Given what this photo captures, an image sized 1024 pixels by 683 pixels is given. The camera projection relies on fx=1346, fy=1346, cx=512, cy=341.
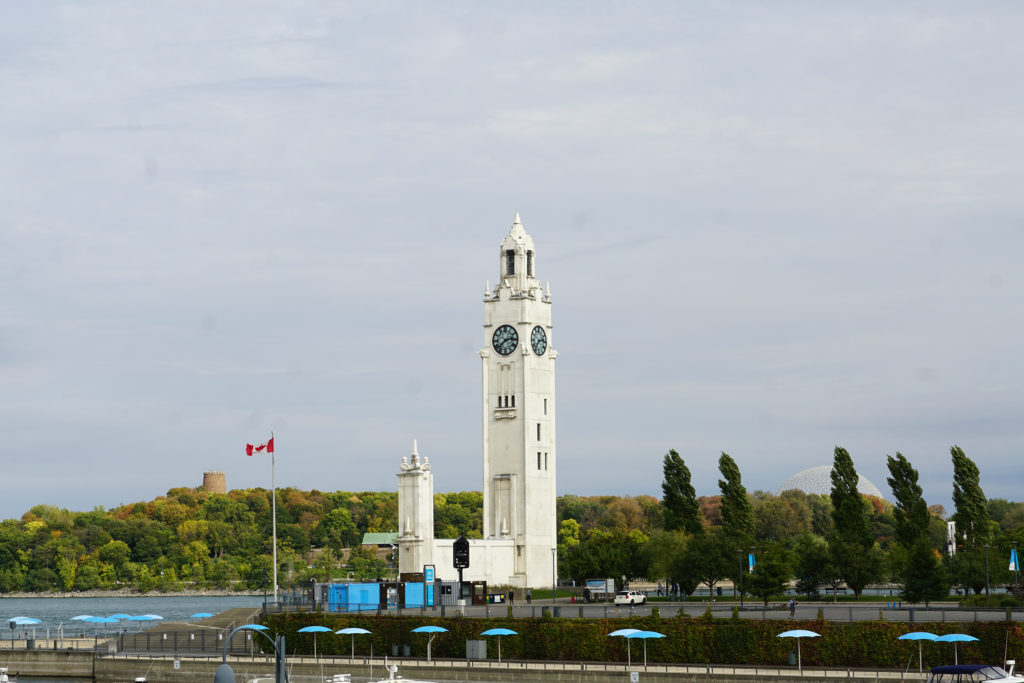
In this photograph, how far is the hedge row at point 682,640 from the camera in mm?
59656

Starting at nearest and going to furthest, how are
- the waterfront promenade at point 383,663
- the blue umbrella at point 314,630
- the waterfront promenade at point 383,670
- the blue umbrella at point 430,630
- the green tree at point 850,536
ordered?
1. the waterfront promenade at point 383,670
2. the waterfront promenade at point 383,663
3. the blue umbrella at point 430,630
4. the blue umbrella at point 314,630
5. the green tree at point 850,536

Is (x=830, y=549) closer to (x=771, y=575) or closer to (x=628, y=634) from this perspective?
(x=771, y=575)

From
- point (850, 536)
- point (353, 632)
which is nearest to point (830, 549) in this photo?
point (850, 536)

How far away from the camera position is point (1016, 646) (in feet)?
190

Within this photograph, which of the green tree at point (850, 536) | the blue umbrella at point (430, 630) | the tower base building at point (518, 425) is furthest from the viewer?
the tower base building at point (518, 425)

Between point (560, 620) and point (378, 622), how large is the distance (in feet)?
35.2

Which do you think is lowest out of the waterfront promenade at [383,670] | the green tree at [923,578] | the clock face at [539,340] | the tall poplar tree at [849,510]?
the waterfront promenade at [383,670]

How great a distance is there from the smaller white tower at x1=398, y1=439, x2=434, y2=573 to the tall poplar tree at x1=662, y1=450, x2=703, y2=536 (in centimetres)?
2072

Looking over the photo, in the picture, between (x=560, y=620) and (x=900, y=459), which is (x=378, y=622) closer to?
(x=560, y=620)

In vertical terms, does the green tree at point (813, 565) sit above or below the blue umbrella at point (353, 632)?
above

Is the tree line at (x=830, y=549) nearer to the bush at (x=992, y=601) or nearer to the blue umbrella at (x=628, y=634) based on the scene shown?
the bush at (x=992, y=601)

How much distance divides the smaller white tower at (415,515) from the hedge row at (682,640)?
2525 centimetres

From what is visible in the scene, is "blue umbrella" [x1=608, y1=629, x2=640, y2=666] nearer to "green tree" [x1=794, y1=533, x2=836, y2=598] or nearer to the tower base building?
"green tree" [x1=794, y1=533, x2=836, y2=598]

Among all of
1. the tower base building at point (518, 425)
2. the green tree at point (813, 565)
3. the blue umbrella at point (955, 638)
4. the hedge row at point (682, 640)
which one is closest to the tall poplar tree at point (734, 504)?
the green tree at point (813, 565)
